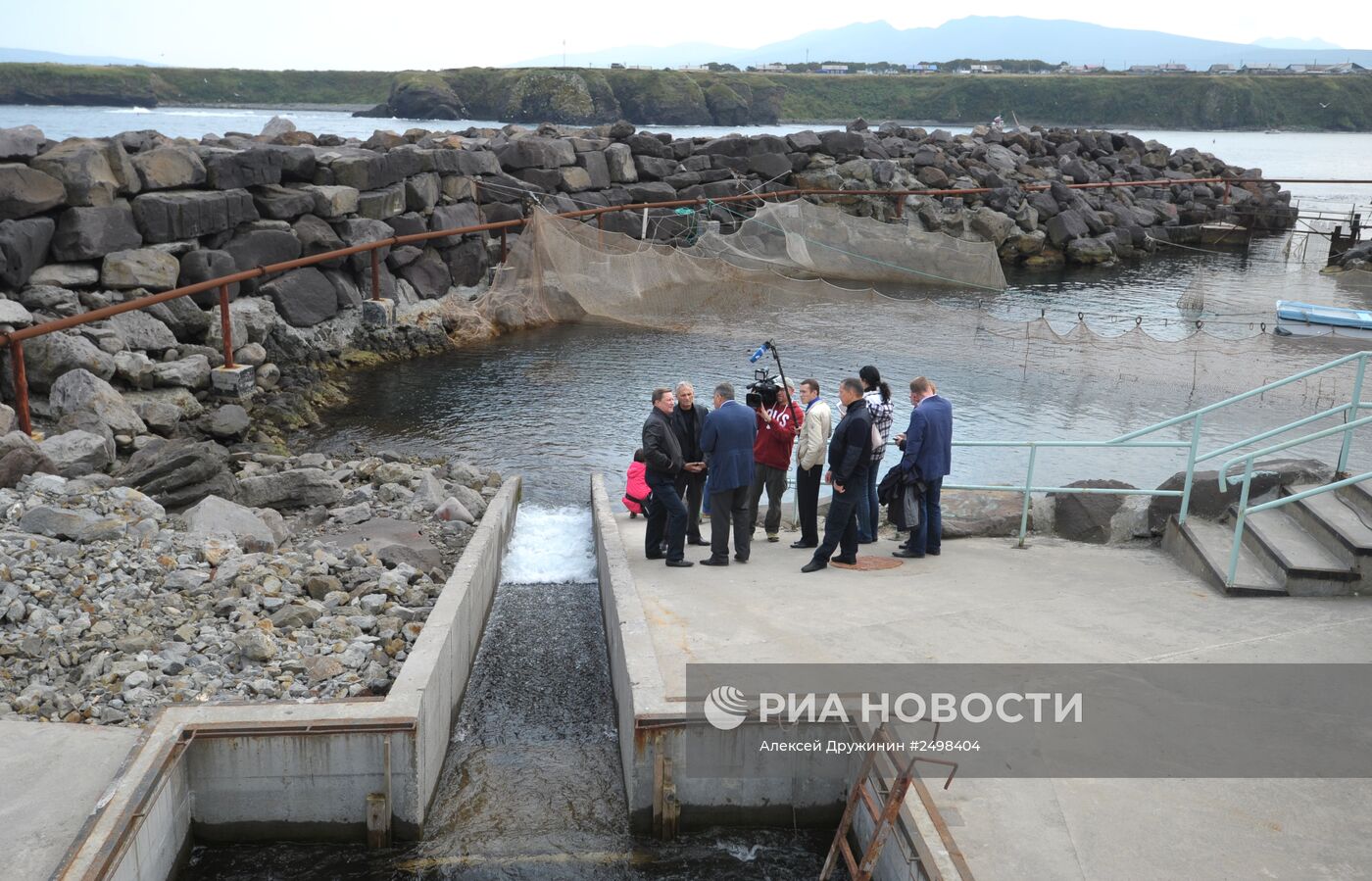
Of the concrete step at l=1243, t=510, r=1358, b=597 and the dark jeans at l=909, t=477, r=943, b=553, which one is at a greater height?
the concrete step at l=1243, t=510, r=1358, b=597

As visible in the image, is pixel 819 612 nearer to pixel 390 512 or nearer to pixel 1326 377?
pixel 390 512

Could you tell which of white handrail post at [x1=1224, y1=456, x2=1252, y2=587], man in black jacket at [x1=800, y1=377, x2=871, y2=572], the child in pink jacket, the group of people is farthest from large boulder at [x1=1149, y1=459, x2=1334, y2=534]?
the child in pink jacket

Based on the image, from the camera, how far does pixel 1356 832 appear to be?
5.19 meters

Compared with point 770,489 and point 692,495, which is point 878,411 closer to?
point 770,489

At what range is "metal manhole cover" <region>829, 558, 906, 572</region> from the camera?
9305mm

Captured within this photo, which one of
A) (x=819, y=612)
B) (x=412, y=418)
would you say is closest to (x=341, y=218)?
(x=412, y=418)

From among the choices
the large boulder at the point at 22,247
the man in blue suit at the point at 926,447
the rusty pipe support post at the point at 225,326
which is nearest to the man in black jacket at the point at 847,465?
the man in blue suit at the point at 926,447

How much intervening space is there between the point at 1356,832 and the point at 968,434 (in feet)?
32.5

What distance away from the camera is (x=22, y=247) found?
15.9 metres

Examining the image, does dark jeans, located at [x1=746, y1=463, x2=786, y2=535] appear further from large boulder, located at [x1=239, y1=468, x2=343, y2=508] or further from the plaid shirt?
large boulder, located at [x1=239, y1=468, x2=343, y2=508]

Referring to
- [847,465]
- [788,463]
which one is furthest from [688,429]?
[847,465]

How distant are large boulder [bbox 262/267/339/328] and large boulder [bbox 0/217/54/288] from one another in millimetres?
3690

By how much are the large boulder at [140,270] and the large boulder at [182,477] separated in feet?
23.9

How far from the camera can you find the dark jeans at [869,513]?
10.2 m
